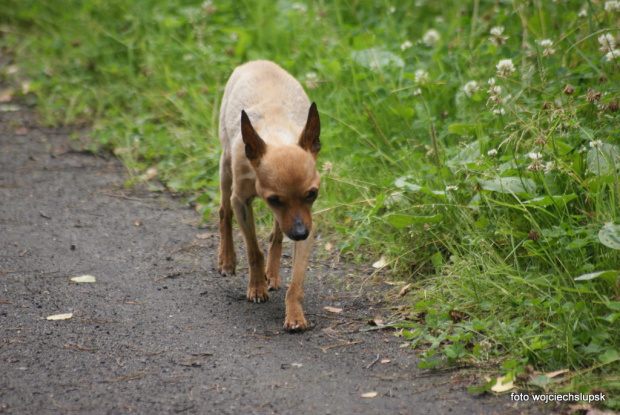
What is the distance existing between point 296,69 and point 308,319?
12.5 ft

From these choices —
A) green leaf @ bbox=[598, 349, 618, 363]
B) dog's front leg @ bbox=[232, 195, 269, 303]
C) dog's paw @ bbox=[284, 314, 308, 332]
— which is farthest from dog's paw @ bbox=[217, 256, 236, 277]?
green leaf @ bbox=[598, 349, 618, 363]

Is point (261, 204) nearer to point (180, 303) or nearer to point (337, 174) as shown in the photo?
point (337, 174)

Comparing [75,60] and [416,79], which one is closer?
[416,79]

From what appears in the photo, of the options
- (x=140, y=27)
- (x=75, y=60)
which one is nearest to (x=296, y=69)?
(x=140, y=27)

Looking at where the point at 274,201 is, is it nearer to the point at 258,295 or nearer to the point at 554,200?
the point at 258,295

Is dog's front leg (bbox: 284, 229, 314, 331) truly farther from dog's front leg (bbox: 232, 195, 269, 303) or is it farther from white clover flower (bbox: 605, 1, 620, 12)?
white clover flower (bbox: 605, 1, 620, 12)

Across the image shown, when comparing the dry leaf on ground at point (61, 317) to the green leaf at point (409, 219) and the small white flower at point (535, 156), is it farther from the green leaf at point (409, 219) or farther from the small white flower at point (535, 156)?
the small white flower at point (535, 156)

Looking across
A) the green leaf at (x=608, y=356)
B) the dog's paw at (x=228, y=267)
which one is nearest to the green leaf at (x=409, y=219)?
the dog's paw at (x=228, y=267)

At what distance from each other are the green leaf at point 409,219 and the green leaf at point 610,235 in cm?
112

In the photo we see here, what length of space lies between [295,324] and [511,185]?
5.07 ft

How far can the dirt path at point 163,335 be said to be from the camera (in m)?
3.12

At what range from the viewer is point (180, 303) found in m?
4.30

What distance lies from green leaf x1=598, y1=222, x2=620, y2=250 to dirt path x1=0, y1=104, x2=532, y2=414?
98 cm

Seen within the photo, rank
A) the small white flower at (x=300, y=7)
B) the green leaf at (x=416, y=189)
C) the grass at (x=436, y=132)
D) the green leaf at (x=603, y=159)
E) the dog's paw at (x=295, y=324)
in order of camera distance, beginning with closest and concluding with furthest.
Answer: the grass at (x=436, y=132) → the green leaf at (x=603, y=159) → the dog's paw at (x=295, y=324) → the green leaf at (x=416, y=189) → the small white flower at (x=300, y=7)
